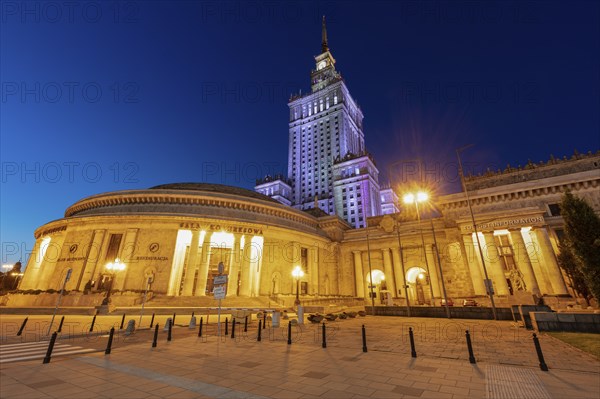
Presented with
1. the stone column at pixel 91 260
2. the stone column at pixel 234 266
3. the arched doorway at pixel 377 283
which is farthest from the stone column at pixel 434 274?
the stone column at pixel 91 260

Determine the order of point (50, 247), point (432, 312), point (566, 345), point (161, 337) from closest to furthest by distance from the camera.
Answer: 1. point (566, 345)
2. point (161, 337)
3. point (432, 312)
4. point (50, 247)

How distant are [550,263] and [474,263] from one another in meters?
7.21

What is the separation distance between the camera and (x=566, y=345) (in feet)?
33.5

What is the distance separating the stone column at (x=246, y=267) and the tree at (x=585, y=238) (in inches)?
1285

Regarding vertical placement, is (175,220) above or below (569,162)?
below

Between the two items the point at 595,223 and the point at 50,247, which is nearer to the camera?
the point at 595,223

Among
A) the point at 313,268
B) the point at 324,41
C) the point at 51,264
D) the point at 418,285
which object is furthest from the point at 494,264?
the point at 324,41

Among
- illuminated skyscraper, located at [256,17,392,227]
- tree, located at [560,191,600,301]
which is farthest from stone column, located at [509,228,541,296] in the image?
illuminated skyscraper, located at [256,17,392,227]

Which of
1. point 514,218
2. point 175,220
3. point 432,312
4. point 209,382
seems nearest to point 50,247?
point 175,220

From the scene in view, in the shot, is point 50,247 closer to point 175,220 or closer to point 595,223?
point 175,220

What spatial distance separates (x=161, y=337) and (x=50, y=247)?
41.2m

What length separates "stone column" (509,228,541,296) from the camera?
Answer: 96.9 feet

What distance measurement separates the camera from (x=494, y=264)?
104 feet

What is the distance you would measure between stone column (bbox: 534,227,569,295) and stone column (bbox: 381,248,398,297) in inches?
747
